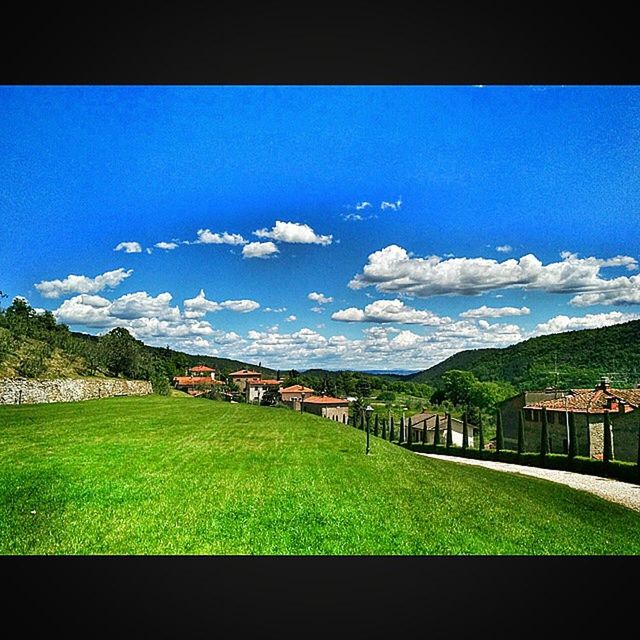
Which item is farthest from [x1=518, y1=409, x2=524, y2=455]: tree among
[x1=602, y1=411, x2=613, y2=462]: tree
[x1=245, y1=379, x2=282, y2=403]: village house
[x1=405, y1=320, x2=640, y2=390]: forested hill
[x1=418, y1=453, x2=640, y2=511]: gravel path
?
[x1=245, y1=379, x2=282, y2=403]: village house

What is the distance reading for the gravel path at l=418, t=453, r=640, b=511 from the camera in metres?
5.18

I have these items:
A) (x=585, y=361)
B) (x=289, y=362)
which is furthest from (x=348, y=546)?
(x=585, y=361)

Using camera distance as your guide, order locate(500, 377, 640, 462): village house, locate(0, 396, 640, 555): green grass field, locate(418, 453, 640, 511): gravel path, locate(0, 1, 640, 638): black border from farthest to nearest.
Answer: locate(500, 377, 640, 462): village house → locate(418, 453, 640, 511): gravel path → locate(0, 396, 640, 555): green grass field → locate(0, 1, 640, 638): black border

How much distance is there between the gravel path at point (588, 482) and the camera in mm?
5176

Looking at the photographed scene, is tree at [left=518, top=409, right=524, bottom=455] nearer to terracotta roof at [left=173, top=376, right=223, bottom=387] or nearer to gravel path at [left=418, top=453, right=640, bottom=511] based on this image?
gravel path at [left=418, top=453, right=640, bottom=511]

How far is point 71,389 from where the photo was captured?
5.84 meters

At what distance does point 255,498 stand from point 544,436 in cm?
226

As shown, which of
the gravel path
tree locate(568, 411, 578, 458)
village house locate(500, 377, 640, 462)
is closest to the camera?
the gravel path

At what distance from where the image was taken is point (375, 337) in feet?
18.0

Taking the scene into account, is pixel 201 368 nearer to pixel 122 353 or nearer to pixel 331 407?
pixel 122 353

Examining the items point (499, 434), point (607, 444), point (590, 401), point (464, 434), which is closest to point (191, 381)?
point (464, 434)

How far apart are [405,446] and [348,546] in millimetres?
1004

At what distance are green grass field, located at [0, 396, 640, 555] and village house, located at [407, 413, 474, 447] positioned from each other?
23cm
